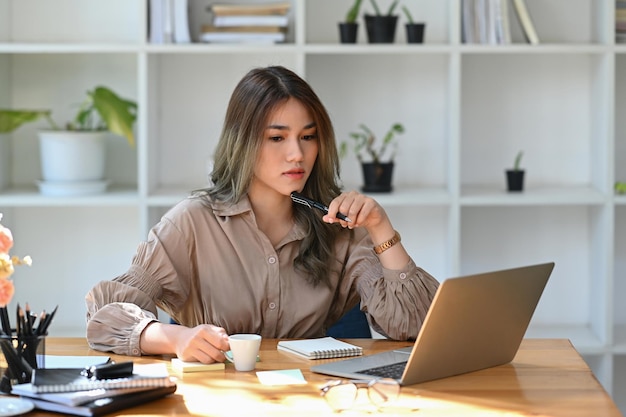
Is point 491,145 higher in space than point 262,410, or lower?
higher

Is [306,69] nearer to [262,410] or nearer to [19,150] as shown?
[19,150]

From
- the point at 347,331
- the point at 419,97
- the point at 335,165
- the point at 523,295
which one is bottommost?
the point at 347,331

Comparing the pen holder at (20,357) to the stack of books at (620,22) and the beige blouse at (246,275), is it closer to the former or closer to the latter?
the beige blouse at (246,275)

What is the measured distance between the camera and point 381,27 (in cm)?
348

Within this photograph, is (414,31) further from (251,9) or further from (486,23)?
(251,9)

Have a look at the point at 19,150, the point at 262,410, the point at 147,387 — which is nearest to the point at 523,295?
the point at 262,410

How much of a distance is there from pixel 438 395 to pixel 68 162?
2.17 metres

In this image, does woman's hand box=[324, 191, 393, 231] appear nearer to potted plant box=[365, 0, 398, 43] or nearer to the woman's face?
the woman's face

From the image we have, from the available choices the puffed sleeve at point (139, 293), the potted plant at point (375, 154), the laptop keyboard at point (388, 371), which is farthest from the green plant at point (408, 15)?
the laptop keyboard at point (388, 371)

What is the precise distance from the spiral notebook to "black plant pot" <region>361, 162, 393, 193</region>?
151cm

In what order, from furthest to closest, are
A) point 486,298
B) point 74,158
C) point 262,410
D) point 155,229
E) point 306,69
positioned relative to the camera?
point 306,69, point 74,158, point 155,229, point 486,298, point 262,410

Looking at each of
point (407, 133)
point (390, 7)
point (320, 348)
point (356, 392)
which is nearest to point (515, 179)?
point (407, 133)

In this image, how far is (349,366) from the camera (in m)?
1.86

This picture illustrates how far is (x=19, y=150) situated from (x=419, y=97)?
1.56 m
